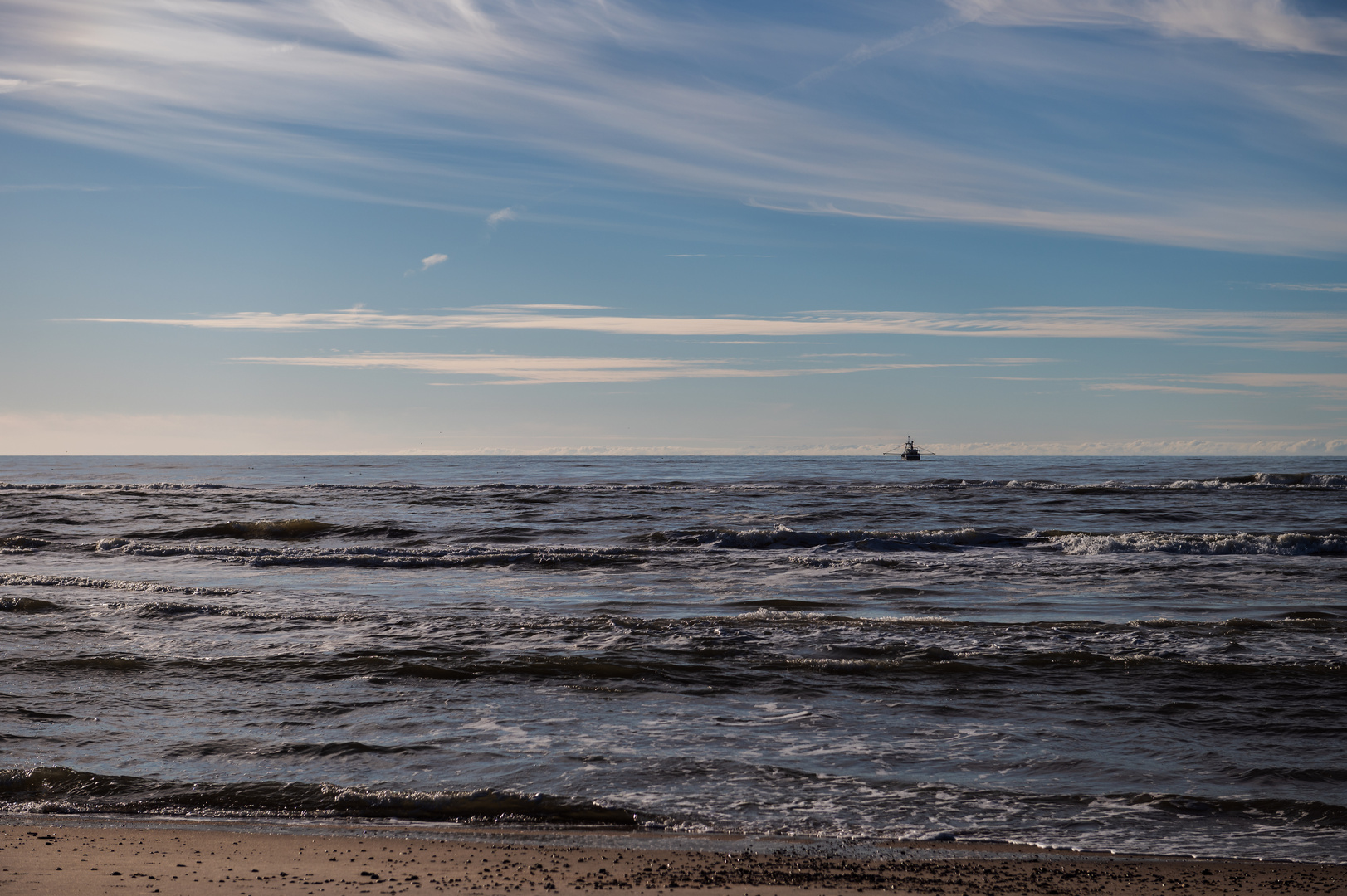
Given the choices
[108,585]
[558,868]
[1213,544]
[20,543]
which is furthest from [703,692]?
[20,543]

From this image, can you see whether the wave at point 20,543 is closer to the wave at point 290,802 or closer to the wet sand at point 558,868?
the wave at point 290,802

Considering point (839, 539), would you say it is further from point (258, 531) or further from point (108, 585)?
point (258, 531)

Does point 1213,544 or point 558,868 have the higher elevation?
point 558,868

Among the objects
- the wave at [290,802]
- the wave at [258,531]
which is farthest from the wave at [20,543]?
the wave at [290,802]

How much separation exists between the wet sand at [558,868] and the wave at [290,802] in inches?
12.2

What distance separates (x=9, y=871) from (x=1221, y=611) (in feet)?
45.2

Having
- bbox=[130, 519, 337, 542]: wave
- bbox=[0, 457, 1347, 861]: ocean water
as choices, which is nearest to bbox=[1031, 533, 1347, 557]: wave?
bbox=[0, 457, 1347, 861]: ocean water

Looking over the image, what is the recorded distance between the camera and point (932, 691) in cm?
843

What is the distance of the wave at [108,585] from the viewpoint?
1467 cm

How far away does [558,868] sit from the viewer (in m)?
4.71

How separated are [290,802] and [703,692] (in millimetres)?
3883

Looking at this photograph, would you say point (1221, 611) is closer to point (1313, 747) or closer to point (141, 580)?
point (1313, 747)

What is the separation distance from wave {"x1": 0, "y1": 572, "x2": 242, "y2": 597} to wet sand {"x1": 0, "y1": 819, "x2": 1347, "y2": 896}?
33.5 feet

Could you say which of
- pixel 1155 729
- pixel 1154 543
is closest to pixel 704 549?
pixel 1154 543
